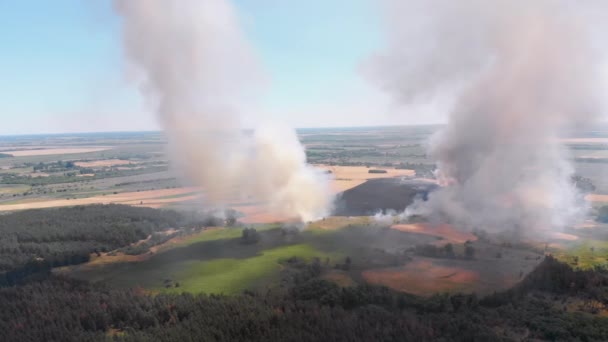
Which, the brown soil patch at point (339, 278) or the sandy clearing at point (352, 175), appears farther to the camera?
the sandy clearing at point (352, 175)

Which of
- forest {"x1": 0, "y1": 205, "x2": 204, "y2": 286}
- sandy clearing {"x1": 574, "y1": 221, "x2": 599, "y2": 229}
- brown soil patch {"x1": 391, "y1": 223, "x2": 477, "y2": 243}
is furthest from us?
sandy clearing {"x1": 574, "y1": 221, "x2": 599, "y2": 229}

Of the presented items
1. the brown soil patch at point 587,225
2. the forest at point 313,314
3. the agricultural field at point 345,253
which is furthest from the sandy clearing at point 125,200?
the brown soil patch at point 587,225

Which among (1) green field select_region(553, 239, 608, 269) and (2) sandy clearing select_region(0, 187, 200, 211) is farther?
(2) sandy clearing select_region(0, 187, 200, 211)

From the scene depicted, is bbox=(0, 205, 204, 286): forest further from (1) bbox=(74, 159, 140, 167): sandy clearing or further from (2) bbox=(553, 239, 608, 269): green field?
(1) bbox=(74, 159, 140, 167): sandy clearing

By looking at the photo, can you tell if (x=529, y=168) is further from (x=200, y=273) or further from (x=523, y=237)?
(x=200, y=273)

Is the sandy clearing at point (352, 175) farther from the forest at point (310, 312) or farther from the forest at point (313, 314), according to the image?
the forest at point (313, 314)

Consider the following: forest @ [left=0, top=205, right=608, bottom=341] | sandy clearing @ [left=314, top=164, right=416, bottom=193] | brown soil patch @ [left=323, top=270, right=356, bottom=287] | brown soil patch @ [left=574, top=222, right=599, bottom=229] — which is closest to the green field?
forest @ [left=0, top=205, right=608, bottom=341]

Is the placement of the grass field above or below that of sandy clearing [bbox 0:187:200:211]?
below

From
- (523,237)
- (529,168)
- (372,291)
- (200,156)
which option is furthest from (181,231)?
(529,168)
